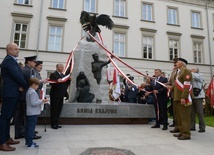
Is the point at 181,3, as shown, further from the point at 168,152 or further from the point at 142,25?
the point at 168,152

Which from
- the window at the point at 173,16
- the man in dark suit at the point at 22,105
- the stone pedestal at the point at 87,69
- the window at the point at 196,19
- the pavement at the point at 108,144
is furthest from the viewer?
the window at the point at 196,19

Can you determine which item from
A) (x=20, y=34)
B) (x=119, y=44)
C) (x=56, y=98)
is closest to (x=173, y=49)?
(x=119, y=44)

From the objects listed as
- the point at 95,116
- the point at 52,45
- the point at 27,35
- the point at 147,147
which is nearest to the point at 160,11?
the point at 52,45

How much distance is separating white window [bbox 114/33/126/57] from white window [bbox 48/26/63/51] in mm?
5738

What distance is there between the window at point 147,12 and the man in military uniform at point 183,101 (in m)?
18.2

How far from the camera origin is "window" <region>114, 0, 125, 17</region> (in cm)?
2097

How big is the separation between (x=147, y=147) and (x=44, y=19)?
1781cm

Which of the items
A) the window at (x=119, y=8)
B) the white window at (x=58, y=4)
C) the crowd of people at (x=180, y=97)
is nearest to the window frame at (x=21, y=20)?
the white window at (x=58, y=4)

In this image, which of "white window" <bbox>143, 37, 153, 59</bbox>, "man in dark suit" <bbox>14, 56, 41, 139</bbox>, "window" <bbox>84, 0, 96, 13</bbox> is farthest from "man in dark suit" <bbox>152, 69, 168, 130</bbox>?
"window" <bbox>84, 0, 96, 13</bbox>

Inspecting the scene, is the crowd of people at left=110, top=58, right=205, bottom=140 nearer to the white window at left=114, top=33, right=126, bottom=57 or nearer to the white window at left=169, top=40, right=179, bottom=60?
the white window at left=114, top=33, right=126, bottom=57

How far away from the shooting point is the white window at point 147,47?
2118 cm

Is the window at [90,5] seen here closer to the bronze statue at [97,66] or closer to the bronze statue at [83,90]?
the bronze statue at [97,66]

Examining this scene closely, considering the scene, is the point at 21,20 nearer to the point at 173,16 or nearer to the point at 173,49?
the point at 173,49

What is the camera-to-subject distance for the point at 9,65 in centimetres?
360
